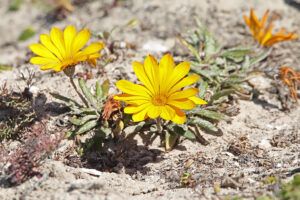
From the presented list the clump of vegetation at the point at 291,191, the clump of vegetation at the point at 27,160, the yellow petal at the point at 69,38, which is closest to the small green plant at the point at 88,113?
the yellow petal at the point at 69,38

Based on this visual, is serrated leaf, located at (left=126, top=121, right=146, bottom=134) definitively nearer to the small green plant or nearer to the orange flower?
the small green plant

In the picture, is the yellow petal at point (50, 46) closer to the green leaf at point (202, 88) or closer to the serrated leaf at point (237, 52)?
the green leaf at point (202, 88)

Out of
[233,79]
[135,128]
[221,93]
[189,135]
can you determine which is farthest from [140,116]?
[233,79]

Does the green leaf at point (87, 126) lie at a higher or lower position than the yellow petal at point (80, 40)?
lower

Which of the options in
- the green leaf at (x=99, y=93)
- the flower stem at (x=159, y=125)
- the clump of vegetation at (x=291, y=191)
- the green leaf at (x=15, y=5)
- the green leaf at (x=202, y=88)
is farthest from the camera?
the green leaf at (x=15, y=5)

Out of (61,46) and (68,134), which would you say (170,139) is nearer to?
(68,134)

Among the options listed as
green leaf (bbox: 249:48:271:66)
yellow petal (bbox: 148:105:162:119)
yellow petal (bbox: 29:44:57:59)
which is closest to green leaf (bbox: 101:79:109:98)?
yellow petal (bbox: 29:44:57:59)
